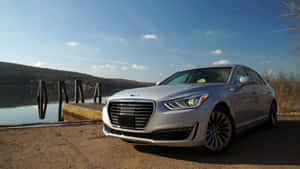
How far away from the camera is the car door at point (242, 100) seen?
145 inches

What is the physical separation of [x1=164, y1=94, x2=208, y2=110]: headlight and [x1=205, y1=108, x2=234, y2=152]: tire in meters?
0.34

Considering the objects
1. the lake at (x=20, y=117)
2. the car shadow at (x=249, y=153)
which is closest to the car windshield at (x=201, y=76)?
the car shadow at (x=249, y=153)

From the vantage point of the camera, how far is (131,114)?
308cm

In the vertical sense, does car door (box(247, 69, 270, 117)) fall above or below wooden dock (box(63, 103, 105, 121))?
above

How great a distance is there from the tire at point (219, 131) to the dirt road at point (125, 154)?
0.43 ft

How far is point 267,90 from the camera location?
A: 531 cm

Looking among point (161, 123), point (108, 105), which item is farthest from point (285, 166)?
point (108, 105)

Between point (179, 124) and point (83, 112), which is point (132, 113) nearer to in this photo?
point (179, 124)

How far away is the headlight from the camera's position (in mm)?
2890

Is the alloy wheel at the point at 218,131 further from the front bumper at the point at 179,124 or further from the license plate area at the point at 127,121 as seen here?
the license plate area at the point at 127,121

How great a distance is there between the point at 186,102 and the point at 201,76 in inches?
62.3

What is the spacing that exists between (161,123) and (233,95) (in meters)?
1.54

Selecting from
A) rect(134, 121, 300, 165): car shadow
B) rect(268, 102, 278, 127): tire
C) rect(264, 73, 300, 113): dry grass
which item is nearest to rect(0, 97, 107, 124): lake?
rect(134, 121, 300, 165): car shadow

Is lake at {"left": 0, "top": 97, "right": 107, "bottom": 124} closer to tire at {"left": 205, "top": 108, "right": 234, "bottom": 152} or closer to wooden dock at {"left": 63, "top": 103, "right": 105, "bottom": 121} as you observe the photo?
wooden dock at {"left": 63, "top": 103, "right": 105, "bottom": 121}
